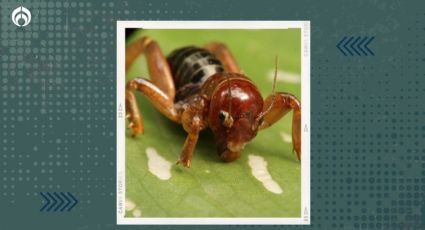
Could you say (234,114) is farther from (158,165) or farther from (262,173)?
(158,165)

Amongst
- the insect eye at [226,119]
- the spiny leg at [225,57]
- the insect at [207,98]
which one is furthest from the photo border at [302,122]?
the spiny leg at [225,57]

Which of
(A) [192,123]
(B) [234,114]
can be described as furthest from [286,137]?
(A) [192,123]

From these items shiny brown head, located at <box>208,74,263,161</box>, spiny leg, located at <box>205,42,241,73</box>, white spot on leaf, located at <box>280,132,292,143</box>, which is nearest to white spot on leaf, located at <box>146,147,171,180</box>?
shiny brown head, located at <box>208,74,263,161</box>

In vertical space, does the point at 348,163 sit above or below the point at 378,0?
below

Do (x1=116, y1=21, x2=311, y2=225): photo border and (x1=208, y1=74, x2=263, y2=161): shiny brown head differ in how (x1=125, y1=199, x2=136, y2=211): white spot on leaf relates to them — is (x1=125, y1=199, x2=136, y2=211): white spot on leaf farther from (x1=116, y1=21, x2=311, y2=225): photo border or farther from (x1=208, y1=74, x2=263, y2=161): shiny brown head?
(x1=208, y1=74, x2=263, y2=161): shiny brown head

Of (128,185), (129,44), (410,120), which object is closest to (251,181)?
(128,185)
